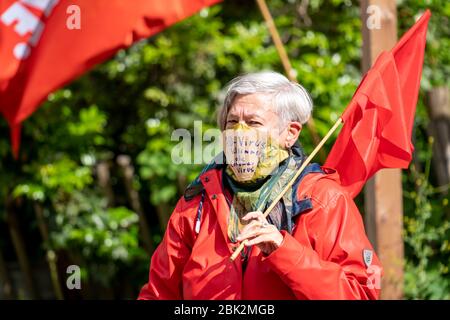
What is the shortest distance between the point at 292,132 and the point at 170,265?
52cm

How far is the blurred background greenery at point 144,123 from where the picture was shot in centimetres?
608

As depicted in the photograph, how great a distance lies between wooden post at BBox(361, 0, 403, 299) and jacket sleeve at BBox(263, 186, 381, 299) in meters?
2.17

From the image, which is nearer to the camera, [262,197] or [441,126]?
[262,197]

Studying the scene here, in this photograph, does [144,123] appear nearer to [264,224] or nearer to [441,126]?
[441,126]

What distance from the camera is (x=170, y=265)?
2.64 m

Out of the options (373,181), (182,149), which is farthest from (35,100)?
(373,181)

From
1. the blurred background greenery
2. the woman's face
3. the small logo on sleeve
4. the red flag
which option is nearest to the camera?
the small logo on sleeve

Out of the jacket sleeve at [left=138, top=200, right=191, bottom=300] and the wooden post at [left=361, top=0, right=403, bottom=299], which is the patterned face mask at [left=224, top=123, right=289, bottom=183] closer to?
the jacket sleeve at [left=138, top=200, right=191, bottom=300]

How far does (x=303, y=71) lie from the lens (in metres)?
5.90

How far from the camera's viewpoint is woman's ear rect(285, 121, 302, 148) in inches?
104

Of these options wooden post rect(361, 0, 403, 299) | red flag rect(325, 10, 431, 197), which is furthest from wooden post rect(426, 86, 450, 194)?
red flag rect(325, 10, 431, 197)

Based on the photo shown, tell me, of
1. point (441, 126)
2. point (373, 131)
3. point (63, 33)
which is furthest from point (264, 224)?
point (441, 126)
